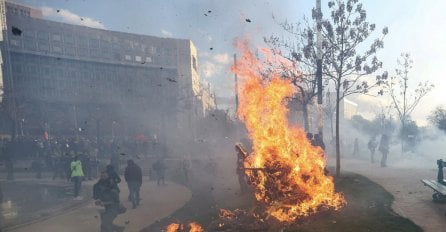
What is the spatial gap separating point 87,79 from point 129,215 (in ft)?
101

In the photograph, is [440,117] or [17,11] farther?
[17,11]

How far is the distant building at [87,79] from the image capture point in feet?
111

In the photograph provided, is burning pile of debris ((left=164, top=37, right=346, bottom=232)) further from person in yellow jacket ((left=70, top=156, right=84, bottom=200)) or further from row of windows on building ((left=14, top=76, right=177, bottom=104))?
row of windows on building ((left=14, top=76, right=177, bottom=104))

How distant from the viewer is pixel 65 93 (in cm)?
3734

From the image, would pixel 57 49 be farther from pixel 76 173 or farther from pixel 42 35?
pixel 76 173

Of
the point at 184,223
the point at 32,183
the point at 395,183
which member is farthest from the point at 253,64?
the point at 32,183

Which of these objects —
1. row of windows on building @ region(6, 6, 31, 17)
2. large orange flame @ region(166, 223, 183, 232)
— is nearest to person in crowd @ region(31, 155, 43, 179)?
large orange flame @ region(166, 223, 183, 232)

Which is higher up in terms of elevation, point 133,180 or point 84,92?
point 84,92

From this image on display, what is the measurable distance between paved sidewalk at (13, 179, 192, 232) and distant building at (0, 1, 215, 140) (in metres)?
17.6

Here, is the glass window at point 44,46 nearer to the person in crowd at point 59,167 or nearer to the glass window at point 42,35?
the glass window at point 42,35

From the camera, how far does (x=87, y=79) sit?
3944cm

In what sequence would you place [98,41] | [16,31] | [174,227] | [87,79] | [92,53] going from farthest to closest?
1. [98,41]
2. [92,53]
3. [87,79]
4. [16,31]
5. [174,227]

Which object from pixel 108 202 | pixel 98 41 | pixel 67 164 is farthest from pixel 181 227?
pixel 98 41

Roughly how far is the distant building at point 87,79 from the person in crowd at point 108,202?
831 inches
